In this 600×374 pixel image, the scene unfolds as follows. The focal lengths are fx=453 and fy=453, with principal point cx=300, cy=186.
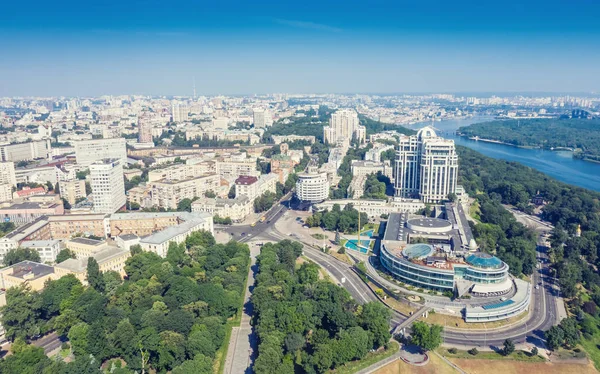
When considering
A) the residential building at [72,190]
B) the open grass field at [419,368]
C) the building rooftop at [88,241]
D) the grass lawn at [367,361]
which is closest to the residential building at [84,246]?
the building rooftop at [88,241]

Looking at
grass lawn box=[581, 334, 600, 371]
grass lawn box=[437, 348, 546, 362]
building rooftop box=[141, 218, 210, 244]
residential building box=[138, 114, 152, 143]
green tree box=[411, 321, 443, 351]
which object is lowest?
grass lawn box=[581, 334, 600, 371]

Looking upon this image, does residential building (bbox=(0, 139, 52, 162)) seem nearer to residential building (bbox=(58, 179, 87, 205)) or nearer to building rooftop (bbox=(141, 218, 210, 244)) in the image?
residential building (bbox=(58, 179, 87, 205))

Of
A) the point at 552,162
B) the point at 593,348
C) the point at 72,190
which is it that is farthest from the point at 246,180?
the point at 552,162

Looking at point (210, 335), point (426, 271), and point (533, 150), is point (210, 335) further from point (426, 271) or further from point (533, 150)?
point (533, 150)

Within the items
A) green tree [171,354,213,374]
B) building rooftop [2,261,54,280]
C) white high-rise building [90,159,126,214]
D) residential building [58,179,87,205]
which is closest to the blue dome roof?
green tree [171,354,213,374]

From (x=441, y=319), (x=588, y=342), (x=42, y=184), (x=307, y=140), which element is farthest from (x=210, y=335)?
(x=307, y=140)

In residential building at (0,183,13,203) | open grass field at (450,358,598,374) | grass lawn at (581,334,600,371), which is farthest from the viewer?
residential building at (0,183,13,203)

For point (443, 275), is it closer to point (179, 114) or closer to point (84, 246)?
point (84, 246)
